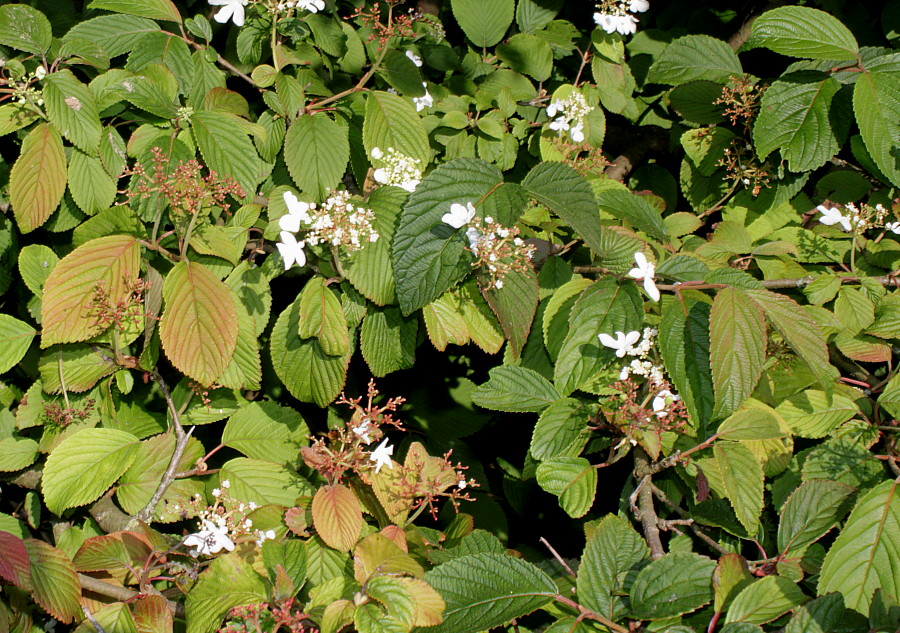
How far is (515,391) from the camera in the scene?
1434 mm

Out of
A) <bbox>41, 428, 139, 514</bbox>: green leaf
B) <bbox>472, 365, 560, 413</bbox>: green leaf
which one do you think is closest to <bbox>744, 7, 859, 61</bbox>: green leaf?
<bbox>472, 365, 560, 413</bbox>: green leaf

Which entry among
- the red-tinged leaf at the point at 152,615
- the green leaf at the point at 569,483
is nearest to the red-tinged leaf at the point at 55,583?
the red-tinged leaf at the point at 152,615

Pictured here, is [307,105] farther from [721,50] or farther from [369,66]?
[721,50]

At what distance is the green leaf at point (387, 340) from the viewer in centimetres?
153

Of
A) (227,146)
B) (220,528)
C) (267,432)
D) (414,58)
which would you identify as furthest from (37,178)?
(414,58)

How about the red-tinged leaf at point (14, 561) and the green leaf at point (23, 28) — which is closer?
the red-tinged leaf at point (14, 561)

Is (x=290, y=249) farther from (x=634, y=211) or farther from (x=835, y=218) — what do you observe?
(x=835, y=218)

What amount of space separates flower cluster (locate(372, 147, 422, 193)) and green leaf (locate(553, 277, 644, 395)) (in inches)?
19.2

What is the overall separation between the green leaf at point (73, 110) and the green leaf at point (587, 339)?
3.76ft

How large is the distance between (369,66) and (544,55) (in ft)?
1.88

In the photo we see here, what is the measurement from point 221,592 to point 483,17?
1828 mm

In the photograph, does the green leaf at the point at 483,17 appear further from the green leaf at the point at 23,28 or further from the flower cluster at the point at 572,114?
the green leaf at the point at 23,28

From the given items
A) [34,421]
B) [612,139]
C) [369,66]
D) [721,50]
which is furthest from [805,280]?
[34,421]

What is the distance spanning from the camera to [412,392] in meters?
2.02
